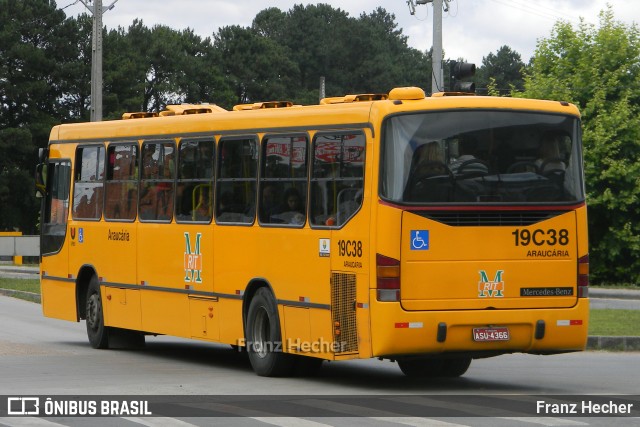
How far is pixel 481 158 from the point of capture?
1499 cm

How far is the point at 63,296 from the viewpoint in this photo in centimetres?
2206

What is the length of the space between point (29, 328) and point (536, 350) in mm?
12452

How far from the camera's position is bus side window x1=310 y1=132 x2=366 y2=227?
1506cm

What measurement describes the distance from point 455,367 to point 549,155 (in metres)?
2.89

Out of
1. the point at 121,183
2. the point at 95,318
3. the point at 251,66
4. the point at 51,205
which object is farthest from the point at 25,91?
the point at 121,183

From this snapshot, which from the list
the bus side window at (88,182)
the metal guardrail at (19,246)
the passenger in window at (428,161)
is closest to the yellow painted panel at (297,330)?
the passenger in window at (428,161)

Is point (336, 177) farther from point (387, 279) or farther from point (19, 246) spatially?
point (19, 246)

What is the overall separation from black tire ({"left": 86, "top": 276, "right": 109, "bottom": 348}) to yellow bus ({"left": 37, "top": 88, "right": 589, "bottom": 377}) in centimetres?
298

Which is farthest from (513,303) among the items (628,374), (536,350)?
(628,374)

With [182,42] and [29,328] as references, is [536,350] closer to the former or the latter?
[29,328]

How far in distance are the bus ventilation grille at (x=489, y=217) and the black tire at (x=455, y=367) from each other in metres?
2.25

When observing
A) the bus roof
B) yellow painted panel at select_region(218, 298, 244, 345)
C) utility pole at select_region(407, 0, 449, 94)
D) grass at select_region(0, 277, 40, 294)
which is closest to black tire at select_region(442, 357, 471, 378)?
yellow painted panel at select_region(218, 298, 244, 345)

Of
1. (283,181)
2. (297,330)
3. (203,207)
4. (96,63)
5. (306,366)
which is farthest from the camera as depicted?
(96,63)

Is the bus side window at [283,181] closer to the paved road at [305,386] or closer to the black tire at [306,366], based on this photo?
the black tire at [306,366]
